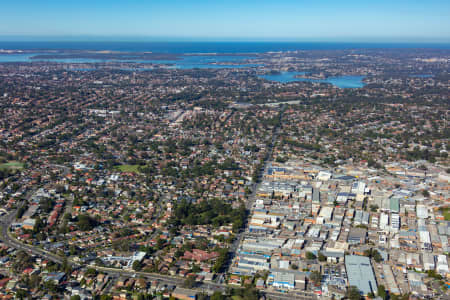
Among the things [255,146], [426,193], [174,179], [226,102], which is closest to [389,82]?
[226,102]

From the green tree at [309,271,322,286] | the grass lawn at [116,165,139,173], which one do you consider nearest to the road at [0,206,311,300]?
the green tree at [309,271,322,286]

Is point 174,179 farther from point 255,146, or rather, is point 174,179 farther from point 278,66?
point 278,66

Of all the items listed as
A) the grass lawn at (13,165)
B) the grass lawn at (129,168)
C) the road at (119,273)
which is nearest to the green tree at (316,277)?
the road at (119,273)

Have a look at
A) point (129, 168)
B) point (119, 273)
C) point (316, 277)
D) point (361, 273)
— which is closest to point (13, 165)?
point (129, 168)

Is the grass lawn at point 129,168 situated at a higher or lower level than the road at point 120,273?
higher

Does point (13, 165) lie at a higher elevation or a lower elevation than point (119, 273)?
higher

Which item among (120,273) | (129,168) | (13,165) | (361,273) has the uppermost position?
(13,165)

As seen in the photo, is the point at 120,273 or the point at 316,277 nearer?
the point at 316,277

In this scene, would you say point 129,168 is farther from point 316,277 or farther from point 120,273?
point 316,277

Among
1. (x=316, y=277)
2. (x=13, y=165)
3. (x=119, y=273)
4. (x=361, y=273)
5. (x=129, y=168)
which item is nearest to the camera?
(x=316, y=277)

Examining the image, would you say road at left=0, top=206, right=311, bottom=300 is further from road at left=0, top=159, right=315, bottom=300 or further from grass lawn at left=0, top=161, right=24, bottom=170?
grass lawn at left=0, top=161, right=24, bottom=170

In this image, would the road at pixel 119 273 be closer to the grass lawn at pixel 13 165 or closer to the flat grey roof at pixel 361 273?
the flat grey roof at pixel 361 273
